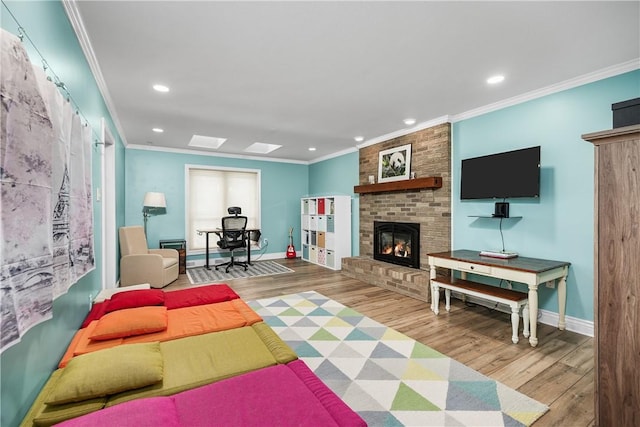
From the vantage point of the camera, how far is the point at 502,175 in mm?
3311

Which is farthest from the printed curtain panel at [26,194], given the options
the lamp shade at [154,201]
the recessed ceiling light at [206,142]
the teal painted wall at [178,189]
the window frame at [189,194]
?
the window frame at [189,194]

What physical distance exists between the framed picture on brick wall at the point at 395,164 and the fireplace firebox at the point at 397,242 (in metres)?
0.78

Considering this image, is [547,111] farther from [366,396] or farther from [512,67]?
[366,396]

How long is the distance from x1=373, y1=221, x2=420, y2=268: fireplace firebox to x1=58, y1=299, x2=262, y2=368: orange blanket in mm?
2913

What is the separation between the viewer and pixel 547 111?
3.06 meters

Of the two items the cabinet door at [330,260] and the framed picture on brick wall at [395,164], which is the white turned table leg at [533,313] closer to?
the framed picture on brick wall at [395,164]

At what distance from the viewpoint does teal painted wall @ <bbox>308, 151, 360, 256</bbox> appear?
19.5 ft

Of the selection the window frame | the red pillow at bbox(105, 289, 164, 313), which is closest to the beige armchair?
the window frame

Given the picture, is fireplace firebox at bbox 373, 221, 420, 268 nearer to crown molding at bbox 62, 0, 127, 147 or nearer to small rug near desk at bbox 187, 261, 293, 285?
small rug near desk at bbox 187, 261, 293, 285

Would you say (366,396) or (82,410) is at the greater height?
(82,410)

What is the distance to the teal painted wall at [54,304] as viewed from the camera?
104 centimetres

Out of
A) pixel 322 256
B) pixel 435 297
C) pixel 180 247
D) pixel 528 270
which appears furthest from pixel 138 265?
pixel 528 270

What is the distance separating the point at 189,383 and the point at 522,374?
2308 mm

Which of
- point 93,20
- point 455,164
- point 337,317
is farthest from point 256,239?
point 93,20
